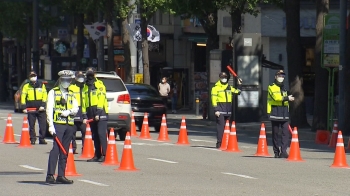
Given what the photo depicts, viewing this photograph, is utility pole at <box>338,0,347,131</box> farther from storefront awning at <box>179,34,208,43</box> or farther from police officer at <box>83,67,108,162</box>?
storefront awning at <box>179,34,208,43</box>

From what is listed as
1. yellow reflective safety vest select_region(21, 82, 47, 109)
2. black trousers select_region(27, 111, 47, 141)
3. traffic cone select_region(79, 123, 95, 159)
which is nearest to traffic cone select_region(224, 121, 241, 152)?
traffic cone select_region(79, 123, 95, 159)

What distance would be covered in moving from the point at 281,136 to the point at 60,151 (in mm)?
6964

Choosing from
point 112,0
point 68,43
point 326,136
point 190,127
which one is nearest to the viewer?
point 326,136

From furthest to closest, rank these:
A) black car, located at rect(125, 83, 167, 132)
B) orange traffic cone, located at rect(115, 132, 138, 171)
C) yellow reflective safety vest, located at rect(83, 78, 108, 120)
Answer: black car, located at rect(125, 83, 167, 132) → yellow reflective safety vest, located at rect(83, 78, 108, 120) → orange traffic cone, located at rect(115, 132, 138, 171)

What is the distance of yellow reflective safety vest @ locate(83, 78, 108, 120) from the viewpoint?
18.4m

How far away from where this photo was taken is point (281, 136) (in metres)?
20.3

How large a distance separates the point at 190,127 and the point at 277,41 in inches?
308

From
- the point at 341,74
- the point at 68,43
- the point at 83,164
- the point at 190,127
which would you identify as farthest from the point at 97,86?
the point at 68,43

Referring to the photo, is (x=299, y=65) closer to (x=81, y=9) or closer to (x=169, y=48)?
(x=81, y=9)

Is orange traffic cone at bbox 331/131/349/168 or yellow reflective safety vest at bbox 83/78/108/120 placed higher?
yellow reflective safety vest at bbox 83/78/108/120

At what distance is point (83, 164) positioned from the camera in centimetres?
1825

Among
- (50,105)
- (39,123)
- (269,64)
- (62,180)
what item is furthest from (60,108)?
(269,64)

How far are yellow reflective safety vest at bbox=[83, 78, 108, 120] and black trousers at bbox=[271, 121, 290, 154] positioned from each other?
4057 mm

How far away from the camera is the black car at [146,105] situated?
1166 inches
